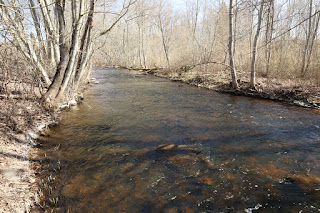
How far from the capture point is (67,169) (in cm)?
380

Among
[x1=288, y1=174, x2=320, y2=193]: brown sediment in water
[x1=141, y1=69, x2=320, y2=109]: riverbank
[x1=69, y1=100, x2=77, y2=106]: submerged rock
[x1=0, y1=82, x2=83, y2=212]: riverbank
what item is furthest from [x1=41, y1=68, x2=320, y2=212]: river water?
[x1=141, y1=69, x2=320, y2=109]: riverbank

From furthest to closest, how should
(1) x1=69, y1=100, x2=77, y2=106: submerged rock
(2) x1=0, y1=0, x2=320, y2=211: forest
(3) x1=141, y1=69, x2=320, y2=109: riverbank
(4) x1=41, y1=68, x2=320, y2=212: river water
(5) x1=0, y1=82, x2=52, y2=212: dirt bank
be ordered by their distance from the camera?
1. (3) x1=141, y1=69, x2=320, y2=109: riverbank
2. (1) x1=69, y1=100, x2=77, y2=106: submerged rock
3. (2) x1=0, y1=0, x2=320, y2=211: forest
4. (4) x1=41, y1=68, x2=320, y2=212: river water
5. (5) x1=0, y1=82, x2=52, y2=212: dirt bank

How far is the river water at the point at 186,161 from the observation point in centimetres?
303

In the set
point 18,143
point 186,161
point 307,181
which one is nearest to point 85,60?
point 18,143

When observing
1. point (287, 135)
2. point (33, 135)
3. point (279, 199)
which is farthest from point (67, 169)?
point (287, 135)

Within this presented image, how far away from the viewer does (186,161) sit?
414 cm

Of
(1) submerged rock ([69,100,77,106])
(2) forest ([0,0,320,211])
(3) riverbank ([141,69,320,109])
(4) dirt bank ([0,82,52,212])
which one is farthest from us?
(3) riverbank ([141,69,320,109])

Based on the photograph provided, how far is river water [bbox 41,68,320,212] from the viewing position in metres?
3.03

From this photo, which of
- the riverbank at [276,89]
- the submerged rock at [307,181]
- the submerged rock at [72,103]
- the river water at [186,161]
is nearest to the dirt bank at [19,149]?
the river water at [186,161]

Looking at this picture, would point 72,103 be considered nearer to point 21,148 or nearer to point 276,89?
point 21,148

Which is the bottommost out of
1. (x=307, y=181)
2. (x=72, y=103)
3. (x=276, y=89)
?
(x=307, y=181)

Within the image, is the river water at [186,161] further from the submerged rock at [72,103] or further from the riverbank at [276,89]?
the riverbank at [276,89]

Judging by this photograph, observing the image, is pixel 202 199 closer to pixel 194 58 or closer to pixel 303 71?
pixel 303 71

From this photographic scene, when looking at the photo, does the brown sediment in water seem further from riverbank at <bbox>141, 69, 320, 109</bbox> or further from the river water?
riverbank at <bbox>141, 69, 320, 109</bbox>
